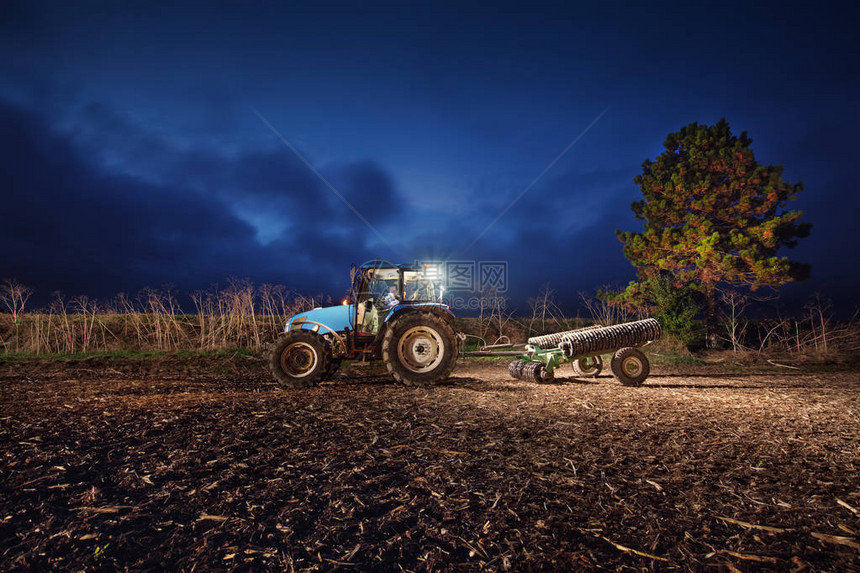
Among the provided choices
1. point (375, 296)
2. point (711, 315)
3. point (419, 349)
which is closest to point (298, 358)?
point (375, 296)

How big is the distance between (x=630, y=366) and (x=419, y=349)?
4588 mm

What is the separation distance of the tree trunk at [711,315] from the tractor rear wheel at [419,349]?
45.1 ft

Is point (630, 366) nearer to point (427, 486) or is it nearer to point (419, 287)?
point (419, 287)

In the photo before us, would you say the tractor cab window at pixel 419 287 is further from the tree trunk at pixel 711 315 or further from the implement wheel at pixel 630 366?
the tree trunk at pixel 711 315

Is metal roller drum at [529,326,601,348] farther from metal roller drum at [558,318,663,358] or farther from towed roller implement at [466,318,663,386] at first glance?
metal roller drum at [558,318,663,358]

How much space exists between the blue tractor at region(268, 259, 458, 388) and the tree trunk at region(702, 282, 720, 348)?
13.3 metres

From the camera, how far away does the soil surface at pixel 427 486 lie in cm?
210

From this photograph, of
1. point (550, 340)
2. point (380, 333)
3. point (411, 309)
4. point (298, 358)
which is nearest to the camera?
point (298, 358)

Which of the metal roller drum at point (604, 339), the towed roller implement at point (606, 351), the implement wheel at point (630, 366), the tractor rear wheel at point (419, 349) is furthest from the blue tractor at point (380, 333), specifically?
the implement wheel at point (630, 366)

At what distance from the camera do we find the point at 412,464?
11.2ft

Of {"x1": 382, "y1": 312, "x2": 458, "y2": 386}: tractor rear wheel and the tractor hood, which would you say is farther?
the tractor hood

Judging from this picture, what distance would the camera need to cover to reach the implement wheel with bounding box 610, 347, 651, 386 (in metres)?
8.33

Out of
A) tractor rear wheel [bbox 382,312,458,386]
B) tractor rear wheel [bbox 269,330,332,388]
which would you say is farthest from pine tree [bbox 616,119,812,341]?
tractor rear wheel [bbox 269,330,332,388]

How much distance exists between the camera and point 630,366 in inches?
336
